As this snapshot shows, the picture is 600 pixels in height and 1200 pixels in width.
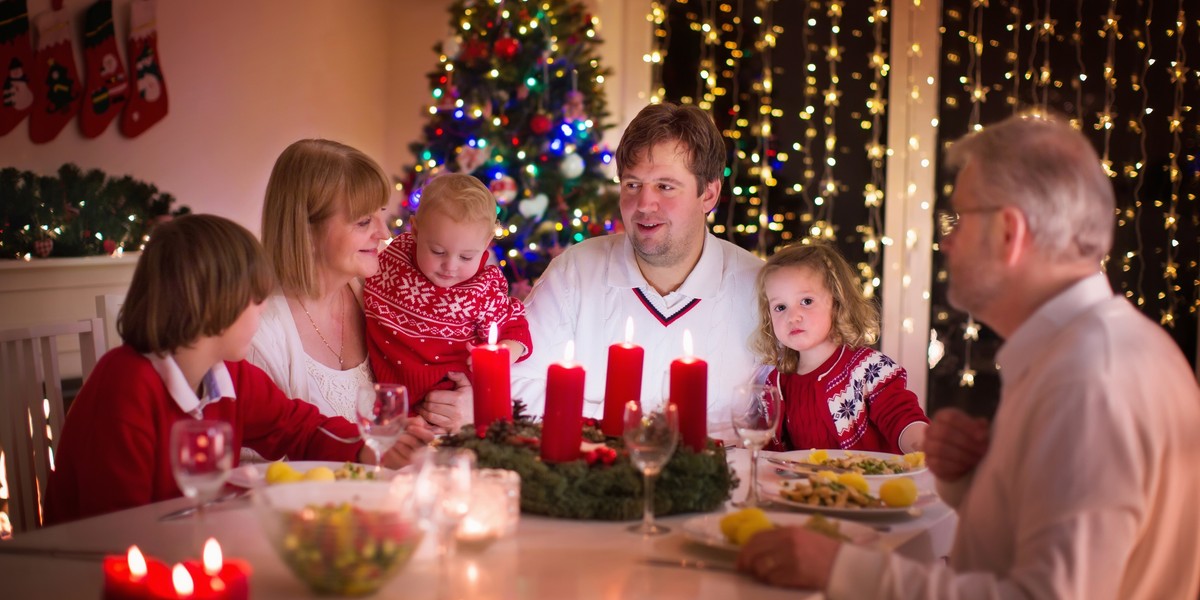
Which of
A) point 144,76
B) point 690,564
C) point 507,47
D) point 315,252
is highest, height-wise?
point 507,47

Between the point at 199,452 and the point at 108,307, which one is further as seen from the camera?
the point at 108,307

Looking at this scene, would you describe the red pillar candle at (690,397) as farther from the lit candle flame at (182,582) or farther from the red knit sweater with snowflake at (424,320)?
the red knit sweater with snowflake at (424,320)

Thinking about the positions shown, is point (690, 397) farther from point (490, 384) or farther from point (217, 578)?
point (217, 578)

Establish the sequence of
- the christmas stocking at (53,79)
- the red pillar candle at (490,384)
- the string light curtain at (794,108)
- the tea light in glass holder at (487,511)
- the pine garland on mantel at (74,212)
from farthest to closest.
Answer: the string light curtain at (794,108) → the christmas stocking at (53,79) → the pine garland on mantel at (74,212) → the red pillar candle at (490,384) → the tea light in glass holder at (487,511)

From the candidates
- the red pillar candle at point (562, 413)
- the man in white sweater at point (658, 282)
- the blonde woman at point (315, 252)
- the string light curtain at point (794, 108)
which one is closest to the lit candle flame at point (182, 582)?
the red pillar candle at point (562, 413)

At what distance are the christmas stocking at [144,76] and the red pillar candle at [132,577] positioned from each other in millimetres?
4656

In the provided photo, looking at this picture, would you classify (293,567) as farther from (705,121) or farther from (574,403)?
(705,121)

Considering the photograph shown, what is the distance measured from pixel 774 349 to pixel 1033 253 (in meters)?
1.43

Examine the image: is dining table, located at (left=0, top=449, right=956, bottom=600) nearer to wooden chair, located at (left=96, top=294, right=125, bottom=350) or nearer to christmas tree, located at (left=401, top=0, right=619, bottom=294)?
wooden chair, located at (left=96, top=294, right=125, bottom=350)

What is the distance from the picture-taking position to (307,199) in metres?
2.66

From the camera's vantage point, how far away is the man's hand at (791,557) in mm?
1512

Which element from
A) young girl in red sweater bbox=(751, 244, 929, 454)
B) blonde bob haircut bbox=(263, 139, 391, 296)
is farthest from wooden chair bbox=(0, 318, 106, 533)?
young girl in red sweater bbox=(751, 244, 929, 454)

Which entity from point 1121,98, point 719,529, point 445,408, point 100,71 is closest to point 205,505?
point 719,529

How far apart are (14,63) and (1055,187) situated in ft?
15.3
